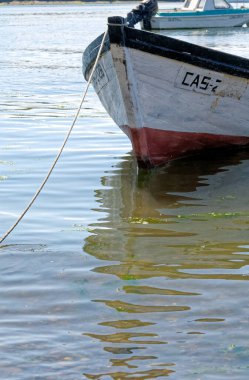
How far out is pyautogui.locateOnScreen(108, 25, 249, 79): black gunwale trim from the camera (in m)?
8.88

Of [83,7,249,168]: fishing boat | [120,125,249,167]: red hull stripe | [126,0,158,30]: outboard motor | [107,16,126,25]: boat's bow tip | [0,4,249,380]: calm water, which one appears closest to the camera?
[0,4,249,380]: calm water

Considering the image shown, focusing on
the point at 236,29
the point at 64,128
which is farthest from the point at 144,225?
the point at 236,29

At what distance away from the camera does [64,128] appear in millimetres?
12930

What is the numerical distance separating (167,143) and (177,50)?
1213 mm

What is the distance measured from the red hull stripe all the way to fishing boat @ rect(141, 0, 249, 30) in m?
29.8

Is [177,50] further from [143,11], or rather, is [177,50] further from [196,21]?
[196,21]

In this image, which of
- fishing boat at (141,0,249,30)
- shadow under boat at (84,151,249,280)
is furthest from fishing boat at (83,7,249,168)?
fishing boat at (141,0,249,30)

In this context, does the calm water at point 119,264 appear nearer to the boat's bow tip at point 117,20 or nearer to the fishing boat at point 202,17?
the boat's bow tip at point 117,20

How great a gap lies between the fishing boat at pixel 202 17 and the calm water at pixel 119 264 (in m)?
28.9

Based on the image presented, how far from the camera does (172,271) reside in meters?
6.33

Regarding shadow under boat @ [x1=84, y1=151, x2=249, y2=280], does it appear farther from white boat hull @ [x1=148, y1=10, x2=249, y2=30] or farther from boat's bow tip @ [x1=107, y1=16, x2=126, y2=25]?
white boat hull @ [x1=148, y1=10, x2=249, y2=30]

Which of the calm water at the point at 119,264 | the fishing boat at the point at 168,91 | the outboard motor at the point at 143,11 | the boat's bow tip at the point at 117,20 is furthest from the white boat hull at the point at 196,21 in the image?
the boat's bow tip at the point at 117,20

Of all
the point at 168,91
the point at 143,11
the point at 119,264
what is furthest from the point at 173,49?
the point at 119,264

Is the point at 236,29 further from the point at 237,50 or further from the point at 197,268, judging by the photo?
the point at 197,268
